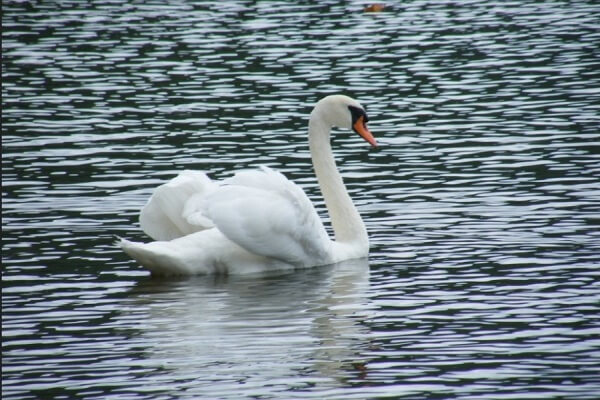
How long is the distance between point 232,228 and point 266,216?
361 millimetres

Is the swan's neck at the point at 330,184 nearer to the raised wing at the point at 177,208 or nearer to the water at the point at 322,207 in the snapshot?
the water at the point at 322,207

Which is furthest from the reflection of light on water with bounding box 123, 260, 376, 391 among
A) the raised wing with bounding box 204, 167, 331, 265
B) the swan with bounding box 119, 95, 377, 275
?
the raised wing with bounding box 204, 167, 331, 265

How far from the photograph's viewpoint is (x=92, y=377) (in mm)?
9930

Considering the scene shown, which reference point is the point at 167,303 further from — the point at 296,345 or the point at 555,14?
the point at 555,14

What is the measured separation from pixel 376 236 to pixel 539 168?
11.8 ft

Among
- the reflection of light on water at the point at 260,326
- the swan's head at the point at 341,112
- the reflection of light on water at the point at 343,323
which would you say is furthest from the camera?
the swan's head at the point at 341,112

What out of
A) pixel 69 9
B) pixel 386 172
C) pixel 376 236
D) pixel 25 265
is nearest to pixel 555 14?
pixel 69 9

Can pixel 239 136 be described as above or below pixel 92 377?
below

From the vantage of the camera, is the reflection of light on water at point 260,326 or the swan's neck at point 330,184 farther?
the swan's neck at point 330,184

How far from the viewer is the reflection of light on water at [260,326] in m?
10.0

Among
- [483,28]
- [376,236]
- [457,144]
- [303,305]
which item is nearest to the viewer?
[303,305]

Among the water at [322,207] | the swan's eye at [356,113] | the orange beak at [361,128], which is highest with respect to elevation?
the swan's eye at [356,113]

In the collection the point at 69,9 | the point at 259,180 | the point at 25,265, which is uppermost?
the point at 259,180

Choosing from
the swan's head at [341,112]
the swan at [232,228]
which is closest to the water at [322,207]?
the swan at [232,228]
